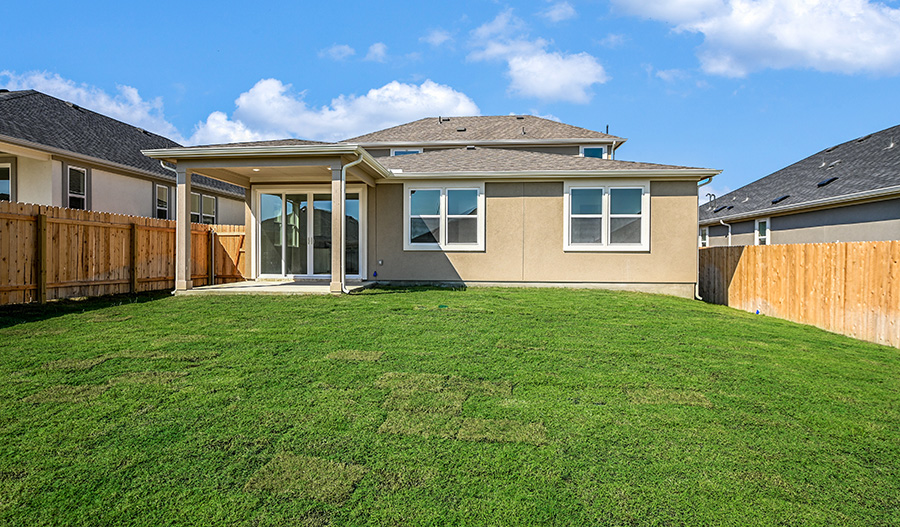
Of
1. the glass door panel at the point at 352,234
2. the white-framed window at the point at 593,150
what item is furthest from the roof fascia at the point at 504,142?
the glass door panel at the point at 352,234

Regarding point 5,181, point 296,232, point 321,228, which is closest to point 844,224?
point 321,228

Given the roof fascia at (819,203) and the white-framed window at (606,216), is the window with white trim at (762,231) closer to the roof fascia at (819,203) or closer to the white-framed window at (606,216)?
the roof fascia at (819,203)

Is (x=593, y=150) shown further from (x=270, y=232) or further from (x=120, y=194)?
(x=120, y=194)

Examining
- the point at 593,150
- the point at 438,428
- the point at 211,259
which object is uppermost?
the point at 593,150

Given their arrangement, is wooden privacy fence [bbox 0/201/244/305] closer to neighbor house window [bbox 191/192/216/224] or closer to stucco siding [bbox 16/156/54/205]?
stucco siding [bbox 16/156/54/205]

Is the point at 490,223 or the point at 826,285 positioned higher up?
the point at 490,223

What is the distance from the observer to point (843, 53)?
18.0 meters

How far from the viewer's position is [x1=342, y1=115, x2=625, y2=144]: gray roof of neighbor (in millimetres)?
20641

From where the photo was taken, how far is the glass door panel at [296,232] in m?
12.0

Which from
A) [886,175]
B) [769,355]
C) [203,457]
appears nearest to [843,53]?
[886,175]

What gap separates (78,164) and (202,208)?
4744mm

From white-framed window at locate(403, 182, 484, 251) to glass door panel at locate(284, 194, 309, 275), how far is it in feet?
8.64

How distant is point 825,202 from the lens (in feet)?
42.6

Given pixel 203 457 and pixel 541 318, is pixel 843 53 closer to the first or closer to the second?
pixel 541 318
